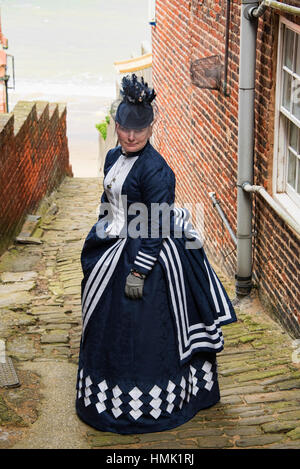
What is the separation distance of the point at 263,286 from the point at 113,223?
2.38 metres

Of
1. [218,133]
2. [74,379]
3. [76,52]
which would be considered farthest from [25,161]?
[76,52]

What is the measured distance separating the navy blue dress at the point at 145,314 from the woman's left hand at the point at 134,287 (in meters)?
0.06

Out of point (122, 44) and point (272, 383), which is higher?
point (272, 383)

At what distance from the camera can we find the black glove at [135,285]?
426 centimetres

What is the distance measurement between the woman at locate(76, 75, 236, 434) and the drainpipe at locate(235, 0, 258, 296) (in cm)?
199

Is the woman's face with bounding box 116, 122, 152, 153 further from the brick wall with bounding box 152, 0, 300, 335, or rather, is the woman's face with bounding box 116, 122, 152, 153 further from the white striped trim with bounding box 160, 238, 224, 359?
the brick wall with bounding box 152, 0, 300, 335

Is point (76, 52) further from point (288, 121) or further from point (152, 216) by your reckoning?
point (152, 216)

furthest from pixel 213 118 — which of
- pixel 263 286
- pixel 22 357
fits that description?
pixel 22 357

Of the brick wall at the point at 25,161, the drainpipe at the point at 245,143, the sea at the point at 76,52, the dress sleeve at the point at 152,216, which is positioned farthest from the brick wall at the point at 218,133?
the sea at the point at 76,52

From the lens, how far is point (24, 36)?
74000 millimetres

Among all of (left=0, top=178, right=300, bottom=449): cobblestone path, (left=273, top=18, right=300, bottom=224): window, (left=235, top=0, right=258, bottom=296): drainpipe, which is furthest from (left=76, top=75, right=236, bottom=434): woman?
(left=235, top=0, right=258, bottom=296): drainpipe

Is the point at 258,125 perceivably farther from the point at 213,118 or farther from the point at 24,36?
the point at 24,36

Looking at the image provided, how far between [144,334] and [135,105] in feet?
4.50
